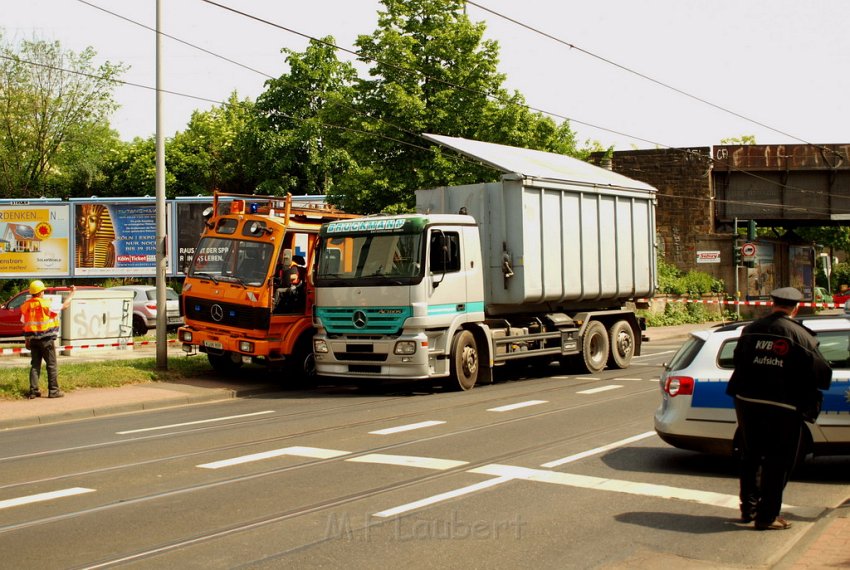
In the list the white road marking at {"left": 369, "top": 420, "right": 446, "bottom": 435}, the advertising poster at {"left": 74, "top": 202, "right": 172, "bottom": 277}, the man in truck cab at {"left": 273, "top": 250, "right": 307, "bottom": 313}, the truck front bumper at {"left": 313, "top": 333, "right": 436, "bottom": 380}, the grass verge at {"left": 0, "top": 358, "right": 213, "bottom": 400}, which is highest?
the advertising poster at {"left": 74, "top": 202, "right": 172, "bottom": 277}

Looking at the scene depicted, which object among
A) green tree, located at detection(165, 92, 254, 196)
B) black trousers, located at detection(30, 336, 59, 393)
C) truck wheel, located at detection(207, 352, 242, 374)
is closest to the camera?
black trousers, located at detection(30, 336, 59, 393)

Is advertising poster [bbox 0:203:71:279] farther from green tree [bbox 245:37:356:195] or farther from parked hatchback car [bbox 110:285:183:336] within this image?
green tree [bbox 245:37:356:195]

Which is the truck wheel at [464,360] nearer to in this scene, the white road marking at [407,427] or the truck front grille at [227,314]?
the truck front grille at [227,314]

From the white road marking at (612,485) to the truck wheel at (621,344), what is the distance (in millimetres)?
11318

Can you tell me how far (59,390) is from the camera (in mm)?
15375

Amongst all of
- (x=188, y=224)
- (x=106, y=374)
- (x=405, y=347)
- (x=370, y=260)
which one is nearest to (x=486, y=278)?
(x=370, y=260)

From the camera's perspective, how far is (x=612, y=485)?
8148mm

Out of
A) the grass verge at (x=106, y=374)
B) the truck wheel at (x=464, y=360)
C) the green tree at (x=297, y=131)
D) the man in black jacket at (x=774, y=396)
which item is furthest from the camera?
the green tree at (x=297, y=131)

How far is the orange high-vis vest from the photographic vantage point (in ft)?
49.1

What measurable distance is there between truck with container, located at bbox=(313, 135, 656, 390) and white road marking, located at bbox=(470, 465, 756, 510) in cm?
673

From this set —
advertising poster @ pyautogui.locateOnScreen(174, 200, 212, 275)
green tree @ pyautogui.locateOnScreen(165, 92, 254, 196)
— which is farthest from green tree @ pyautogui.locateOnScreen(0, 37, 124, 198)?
advertising poster @ pyautogui.locateOnScreen(174, 200, 212, 275)

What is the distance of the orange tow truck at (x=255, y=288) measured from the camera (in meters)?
16.9

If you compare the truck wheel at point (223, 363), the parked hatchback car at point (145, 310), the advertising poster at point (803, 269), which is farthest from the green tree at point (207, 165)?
the truck wheel at point (223, 363)

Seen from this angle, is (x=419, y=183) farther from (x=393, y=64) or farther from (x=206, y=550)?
(x=206, y=550)
